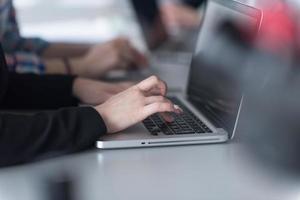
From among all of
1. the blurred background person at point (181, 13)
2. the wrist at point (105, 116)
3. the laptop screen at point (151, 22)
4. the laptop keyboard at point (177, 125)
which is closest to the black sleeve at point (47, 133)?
the wrist at point (105, 116)

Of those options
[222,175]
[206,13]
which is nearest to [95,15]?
[206,13]

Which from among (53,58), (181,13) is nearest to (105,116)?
(53,58)

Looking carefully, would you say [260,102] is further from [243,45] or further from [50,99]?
[50,99]

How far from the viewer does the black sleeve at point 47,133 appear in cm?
88

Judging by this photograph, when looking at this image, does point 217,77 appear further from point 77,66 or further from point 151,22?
point 151,22

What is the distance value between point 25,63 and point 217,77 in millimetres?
621

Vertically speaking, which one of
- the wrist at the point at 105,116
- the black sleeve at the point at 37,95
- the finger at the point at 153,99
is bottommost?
the black sleeve at the point at 37,95

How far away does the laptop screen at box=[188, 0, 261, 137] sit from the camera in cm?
102

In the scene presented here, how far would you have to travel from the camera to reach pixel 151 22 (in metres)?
2.02

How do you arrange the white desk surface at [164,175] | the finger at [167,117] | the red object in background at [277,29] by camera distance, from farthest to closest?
the finger at [167,117], the red object in background at [277,29], the white desk surface at [164,175]

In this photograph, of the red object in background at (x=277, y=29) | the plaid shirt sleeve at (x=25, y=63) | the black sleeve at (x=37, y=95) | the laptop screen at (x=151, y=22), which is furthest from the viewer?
the laptop screen at (x=151, y=22)

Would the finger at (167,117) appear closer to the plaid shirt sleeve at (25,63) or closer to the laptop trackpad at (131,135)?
the laptop trackpad at (131,135)

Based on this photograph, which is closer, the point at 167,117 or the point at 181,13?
the point at 167,117

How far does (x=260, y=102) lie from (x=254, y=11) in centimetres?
18
